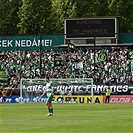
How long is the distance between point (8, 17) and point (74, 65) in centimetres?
2281

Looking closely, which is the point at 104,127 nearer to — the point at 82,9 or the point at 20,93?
the point at 20,93

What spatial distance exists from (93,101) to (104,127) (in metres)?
29.9

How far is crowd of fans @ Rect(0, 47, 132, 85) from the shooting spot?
189 ft

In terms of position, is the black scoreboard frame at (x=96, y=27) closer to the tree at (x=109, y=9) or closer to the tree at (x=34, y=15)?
the tree at (x=109, y=9)

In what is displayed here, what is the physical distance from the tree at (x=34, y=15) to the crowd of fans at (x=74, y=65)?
1465 centimetres

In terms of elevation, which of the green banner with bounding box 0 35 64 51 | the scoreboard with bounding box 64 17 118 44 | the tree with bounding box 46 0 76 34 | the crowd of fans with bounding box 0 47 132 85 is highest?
the tree with bounding box 46 0 76 34

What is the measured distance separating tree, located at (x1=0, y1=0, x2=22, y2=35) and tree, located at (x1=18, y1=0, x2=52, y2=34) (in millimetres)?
2071

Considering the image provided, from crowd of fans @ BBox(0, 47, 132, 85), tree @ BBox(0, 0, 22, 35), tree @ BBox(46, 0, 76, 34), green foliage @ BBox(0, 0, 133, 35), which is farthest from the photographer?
tree @ BBox(0, 0, 22, 35)

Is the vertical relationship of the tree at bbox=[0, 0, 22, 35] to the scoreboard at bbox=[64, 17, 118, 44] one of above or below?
above

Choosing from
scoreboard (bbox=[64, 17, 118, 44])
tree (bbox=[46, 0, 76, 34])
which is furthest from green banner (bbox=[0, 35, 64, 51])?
tree (bbox=[46, 0, 76, 34])

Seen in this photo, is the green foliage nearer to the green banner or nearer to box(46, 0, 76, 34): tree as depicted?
box(46, 0, 76, 34): tree

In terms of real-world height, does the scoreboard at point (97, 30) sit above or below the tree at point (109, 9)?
below

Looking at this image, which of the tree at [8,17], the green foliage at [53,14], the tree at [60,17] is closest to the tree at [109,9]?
the green foliage at [53,14]

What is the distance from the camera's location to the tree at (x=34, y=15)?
255 ft
